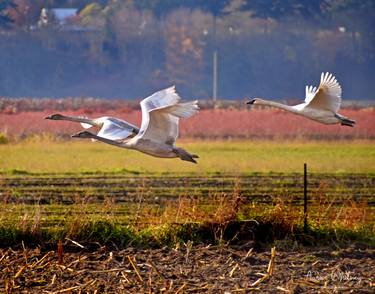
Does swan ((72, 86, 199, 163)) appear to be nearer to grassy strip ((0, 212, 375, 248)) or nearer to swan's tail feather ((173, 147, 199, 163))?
swan's tail feather ((173, 147, 199, 163))

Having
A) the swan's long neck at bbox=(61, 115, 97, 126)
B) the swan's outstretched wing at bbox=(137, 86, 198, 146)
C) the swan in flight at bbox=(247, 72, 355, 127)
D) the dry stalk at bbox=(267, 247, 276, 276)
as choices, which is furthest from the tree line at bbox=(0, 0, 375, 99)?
the dry stalk at bbox=(267, 247, 276, 276)

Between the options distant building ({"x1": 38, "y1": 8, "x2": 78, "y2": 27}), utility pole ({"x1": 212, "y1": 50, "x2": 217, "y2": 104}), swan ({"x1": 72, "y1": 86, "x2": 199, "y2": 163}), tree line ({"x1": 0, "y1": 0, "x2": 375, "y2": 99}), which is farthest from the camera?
distant building ({"x1": 38, "y1": 8, "x2": 78, "y2": 27})

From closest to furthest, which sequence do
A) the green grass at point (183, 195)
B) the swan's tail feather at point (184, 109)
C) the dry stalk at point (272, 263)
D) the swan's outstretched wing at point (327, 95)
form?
the dry stalk at point (272, 263) → the swan's tail feather at point (184, 109) → the green grass at point (183, 195) → the swan's outstretched wing at point (327, 95)

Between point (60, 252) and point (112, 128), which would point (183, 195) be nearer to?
point (112, 128)

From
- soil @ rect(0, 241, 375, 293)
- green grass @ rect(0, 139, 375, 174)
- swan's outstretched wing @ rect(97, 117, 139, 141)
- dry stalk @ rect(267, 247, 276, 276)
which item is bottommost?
green grass @ rect(0, 139, 375, 174)

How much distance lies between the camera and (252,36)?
5544 cm

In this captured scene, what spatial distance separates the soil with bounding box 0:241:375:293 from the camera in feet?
33.4

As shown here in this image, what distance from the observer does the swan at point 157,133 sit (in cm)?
1214

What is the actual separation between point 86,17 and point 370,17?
576 inches

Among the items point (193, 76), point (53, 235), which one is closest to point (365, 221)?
point (53, 235)

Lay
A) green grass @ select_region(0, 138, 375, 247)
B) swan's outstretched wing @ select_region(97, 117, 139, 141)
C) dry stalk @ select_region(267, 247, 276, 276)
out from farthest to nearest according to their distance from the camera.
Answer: green grass @ select_region(0, 138, 375, 247)
swan's outstretched wing @ select_region(97, 117, 139, 141)
dry stalk @ select_region(267, 247, 276, 276)

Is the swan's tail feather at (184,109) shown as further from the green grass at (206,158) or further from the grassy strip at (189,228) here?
the green grass at (206,158)

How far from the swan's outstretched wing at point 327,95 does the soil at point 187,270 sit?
1.79m

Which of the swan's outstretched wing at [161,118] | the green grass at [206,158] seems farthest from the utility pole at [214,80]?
the swan's outstretched wing at [161,118]
